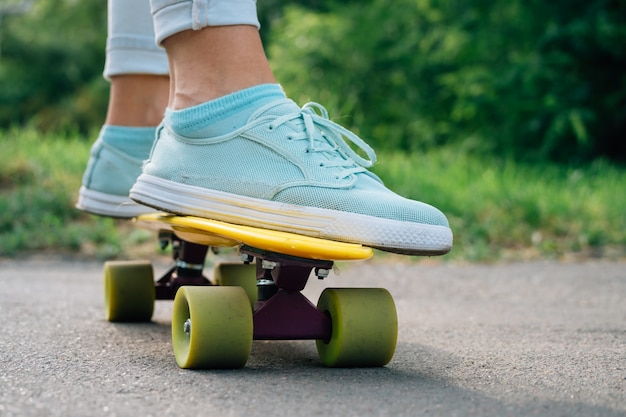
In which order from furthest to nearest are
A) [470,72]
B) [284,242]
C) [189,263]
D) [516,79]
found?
→ [470,72] < [516,79] < [189,263] < [284,242]

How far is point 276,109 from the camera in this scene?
5.55 feet

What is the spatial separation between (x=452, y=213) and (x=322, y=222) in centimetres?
307

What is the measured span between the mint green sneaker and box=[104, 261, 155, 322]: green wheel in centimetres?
55

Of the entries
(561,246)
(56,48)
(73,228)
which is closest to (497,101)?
(561,246)

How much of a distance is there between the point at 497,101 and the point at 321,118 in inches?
275

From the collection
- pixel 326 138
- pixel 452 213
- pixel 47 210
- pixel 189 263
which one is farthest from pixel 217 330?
pixel 452 213

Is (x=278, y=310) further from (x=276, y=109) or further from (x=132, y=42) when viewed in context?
(x=132, y=42)

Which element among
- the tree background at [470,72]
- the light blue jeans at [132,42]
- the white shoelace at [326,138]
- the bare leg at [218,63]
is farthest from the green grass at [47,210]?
the white shoelace at [326,138]

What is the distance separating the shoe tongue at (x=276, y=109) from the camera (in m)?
1.68

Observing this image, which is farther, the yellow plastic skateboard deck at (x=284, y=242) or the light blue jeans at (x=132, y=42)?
the light blue jeans at (x=132, y=42)

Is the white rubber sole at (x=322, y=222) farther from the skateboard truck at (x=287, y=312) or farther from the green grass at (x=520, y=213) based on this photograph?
the green grass at (x=520, y=213)

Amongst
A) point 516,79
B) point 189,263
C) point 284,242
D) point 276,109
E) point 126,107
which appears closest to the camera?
point 284,242

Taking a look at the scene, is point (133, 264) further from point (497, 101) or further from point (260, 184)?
point (497, 101)

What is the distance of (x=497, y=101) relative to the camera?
8.41 metres
